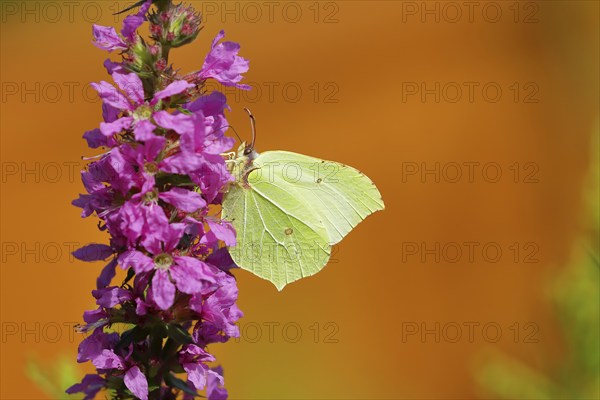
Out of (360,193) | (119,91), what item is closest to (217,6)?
(360,193)

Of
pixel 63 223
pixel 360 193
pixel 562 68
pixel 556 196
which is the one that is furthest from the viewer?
pixel 562 68

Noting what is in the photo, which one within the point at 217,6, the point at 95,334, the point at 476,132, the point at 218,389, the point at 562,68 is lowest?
the point at 218,389

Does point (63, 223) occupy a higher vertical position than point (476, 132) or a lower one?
lower

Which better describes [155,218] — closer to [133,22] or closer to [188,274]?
[188,274]

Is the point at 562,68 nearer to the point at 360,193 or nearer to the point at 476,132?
the point at 476,132

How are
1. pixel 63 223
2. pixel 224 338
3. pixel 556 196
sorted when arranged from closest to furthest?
pixel 224 338 < pixel 63 223 < pixel 556 196

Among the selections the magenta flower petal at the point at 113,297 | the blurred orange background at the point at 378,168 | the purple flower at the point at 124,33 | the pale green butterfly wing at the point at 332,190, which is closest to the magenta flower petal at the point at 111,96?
the purple flower at the point at 124,33

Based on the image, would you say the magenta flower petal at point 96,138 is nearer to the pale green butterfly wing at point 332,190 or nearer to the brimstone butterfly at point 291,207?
the brimstone butterfly at point 291,207

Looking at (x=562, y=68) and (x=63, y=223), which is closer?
(x=63, y=223)
